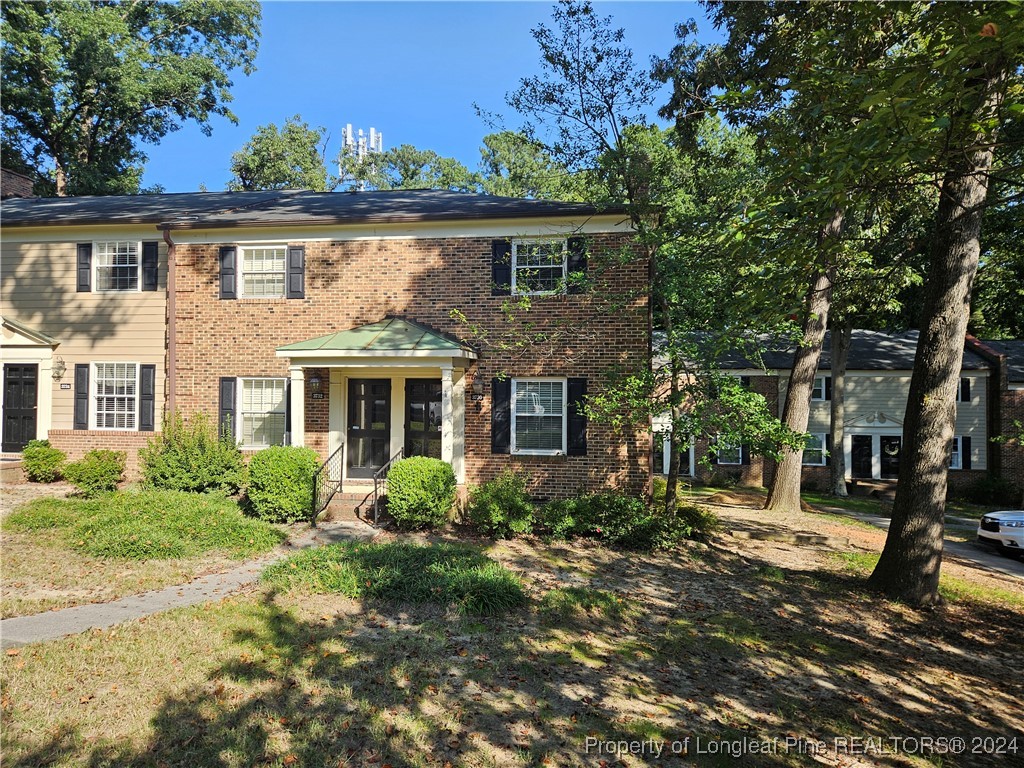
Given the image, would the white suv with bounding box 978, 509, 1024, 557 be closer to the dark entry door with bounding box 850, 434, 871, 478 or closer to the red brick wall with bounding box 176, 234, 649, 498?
the red brick wall with bounding box 176, 234, 649, 498

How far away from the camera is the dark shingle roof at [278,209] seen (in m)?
11.5

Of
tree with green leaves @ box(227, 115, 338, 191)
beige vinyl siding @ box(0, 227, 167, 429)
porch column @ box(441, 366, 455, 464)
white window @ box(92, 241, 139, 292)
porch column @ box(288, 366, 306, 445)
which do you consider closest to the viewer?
porch column @ box(441, 366, 455, 464)

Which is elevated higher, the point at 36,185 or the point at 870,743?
the point at 36,185

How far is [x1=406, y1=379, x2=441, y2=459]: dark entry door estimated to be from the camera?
38.9ft

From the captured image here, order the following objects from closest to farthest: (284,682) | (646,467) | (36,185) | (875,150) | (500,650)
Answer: (284,682)
(875,150)
(500,650)
(646,467)
(36,185)

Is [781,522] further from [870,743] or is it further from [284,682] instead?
[284,682]

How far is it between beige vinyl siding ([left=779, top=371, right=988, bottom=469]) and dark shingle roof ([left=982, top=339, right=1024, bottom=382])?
101 centimetres

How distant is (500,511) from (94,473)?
8008 mm

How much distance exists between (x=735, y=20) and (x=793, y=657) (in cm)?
1174

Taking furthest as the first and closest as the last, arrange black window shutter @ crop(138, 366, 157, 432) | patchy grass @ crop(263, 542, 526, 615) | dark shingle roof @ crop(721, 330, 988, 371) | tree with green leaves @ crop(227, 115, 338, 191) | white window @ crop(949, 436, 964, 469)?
tree with green leaves @ crop(227, 115, 338, 191) → dark shingle roof @ crop(721, 330, 988, 371) → white window @ crop(949, 436, 964, 469) → black window shutter @ crop(138, 366, 157, 432) → patchy grass @ crop(263, 542, 526, 615)

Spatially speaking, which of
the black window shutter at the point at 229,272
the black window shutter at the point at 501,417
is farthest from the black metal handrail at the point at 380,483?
the black window shutter at the point at 229,272

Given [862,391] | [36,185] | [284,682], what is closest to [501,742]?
[284,682]

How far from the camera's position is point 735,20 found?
11.5m

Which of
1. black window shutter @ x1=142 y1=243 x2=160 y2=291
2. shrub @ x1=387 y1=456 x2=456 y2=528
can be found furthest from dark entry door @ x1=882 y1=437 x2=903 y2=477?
black window shutter @ x1=142 y1=243 x2=160 y2=291
